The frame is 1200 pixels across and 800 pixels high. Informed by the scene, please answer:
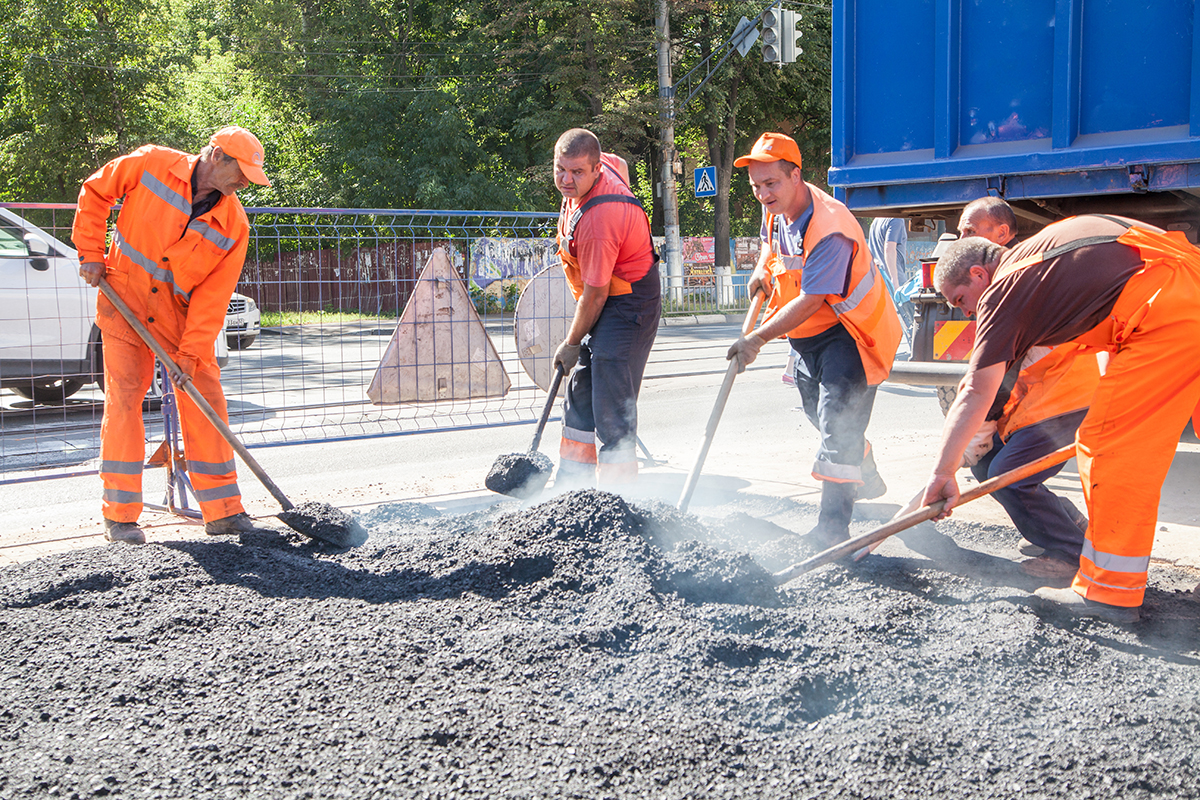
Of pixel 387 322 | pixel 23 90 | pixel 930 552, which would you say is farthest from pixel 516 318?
pixel 23 90

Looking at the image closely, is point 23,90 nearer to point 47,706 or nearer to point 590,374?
point 590,374

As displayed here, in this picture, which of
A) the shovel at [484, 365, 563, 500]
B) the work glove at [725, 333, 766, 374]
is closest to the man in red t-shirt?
the shovel at [484, 365, 563, 500]

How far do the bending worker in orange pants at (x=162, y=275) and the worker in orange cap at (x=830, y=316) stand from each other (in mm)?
2212

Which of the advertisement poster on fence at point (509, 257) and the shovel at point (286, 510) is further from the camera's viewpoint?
the advertisement poster on fence at point (509, 257)

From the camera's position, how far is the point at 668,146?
71.2ft

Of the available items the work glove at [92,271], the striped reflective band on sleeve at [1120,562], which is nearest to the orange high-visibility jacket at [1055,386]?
the striped reflective band on sleeve at [1120,562]

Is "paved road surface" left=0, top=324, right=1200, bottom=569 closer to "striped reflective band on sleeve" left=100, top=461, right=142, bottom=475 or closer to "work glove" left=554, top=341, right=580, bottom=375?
"striped reflective band on sleeve" left=100, top=461, right=142, bottom=475

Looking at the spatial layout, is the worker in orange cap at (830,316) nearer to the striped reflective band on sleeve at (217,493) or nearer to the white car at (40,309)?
the striped reflective band on sleeve at (217,493)

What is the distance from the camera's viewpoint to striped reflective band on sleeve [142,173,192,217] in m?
4.20

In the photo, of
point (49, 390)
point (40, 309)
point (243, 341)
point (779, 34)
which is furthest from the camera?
point (779, 34)

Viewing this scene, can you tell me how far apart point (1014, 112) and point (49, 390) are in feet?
28.0

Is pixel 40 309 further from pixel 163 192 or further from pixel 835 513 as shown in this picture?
pixel 835 513

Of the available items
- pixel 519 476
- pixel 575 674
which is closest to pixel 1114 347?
pixel 575 674

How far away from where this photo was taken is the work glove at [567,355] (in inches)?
190
